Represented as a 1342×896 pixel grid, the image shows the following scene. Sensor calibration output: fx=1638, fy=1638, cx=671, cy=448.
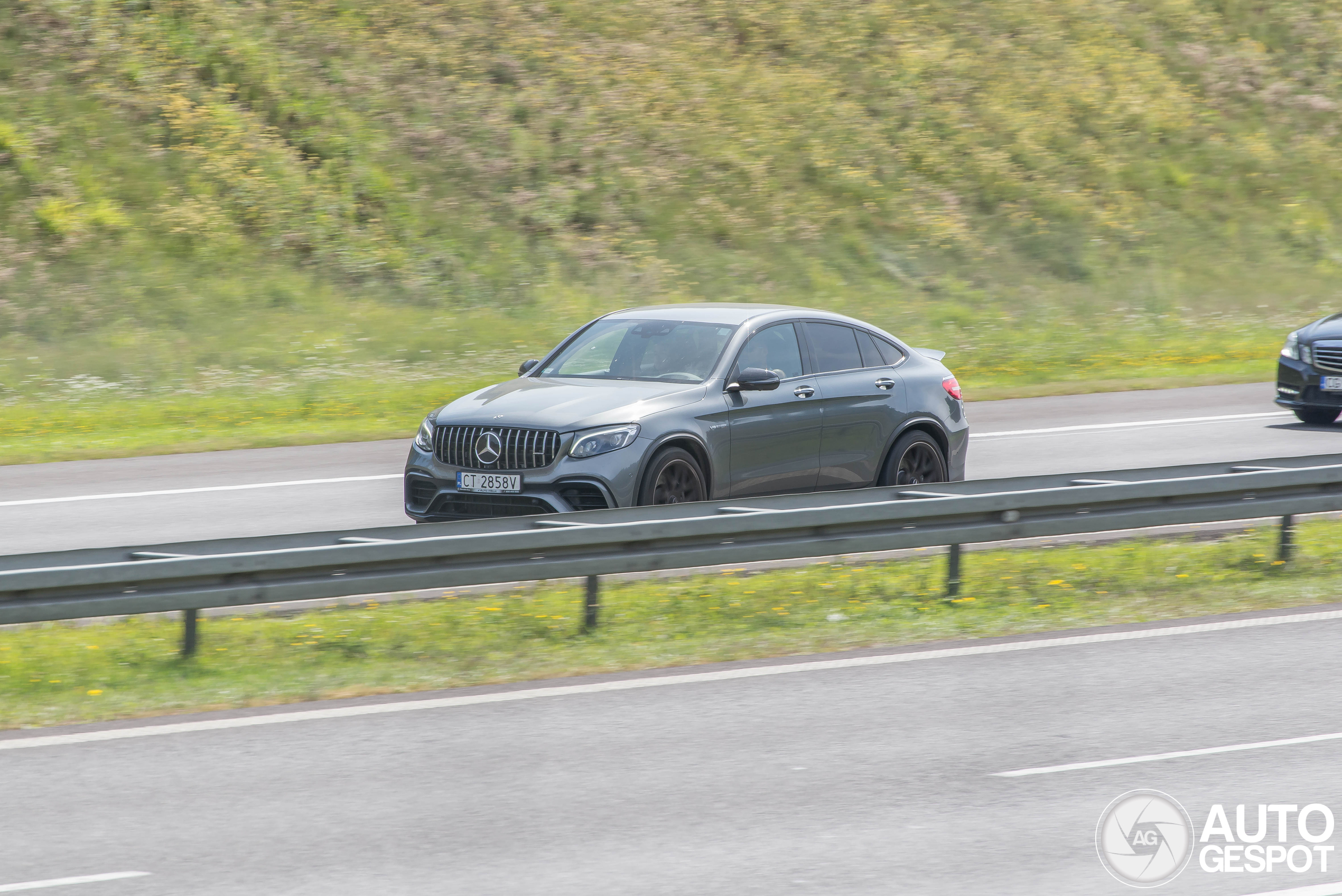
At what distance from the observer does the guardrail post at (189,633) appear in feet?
27.8

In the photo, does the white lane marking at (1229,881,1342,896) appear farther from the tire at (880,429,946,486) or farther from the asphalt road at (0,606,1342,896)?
the tire at (880,429,946,486)

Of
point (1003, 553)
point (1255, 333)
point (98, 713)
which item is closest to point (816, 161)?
point (1255, 333)

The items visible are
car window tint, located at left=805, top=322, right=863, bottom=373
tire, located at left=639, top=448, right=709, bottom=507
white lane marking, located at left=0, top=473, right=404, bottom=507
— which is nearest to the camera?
tire, located at left=639, top=448, right=709, bottom=507

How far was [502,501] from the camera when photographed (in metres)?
10.5

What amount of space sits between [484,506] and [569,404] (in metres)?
0.87

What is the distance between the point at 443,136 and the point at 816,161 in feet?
24.4

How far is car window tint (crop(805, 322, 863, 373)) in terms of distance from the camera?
12.1 meters

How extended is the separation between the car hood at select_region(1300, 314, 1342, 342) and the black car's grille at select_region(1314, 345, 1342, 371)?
0.13 meters

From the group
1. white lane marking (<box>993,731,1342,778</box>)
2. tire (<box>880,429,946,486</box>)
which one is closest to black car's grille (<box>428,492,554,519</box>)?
tire (<box>880,429,946,486</box>)

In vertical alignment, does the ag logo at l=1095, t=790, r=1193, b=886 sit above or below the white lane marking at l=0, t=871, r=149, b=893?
above

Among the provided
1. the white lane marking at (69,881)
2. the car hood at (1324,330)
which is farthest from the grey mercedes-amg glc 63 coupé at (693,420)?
the car hood at (1324,330)

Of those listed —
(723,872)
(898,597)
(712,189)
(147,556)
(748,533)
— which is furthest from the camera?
(712,189)

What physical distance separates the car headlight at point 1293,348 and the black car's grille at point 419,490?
1122 cm

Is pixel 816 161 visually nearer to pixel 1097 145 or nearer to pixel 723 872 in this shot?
pixel 1097 145
